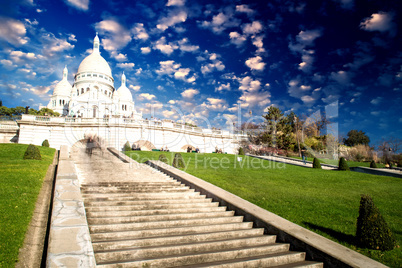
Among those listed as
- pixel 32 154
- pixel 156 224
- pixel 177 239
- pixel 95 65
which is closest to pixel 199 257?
pixel 177 239

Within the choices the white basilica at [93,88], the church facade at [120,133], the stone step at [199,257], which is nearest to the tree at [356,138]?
the church facade at [120,133]

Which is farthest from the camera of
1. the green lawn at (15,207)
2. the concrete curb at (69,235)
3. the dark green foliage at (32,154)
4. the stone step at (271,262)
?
the dark green foliage at (32,154)

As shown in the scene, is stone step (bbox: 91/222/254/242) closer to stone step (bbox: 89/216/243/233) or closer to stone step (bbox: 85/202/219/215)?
stone step (bbox: 89/216/243/233)

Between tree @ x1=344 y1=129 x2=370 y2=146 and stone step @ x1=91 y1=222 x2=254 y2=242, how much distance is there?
79009 millimetres

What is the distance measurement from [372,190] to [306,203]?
6.35m

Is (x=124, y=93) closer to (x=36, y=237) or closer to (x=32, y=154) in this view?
(x=32, y=154)

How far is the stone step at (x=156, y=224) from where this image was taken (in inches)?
206

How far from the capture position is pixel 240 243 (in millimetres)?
5090

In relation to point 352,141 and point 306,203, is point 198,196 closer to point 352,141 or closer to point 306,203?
point 306,203

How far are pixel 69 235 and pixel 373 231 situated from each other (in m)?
6.44

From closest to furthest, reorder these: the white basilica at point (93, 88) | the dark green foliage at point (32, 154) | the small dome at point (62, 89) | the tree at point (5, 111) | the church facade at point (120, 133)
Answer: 1. the dark green foliage at point (32, 154)
2. the church facade at point (120, 133)
3. the tree at point (5, 111)
4. the white basilica at point (93, 88)
5. the small dome at point (62, 89)

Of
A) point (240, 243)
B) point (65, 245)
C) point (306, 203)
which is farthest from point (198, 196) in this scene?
point (65, 245)

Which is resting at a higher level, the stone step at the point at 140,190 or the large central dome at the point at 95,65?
the large central dome at the point at 95,65

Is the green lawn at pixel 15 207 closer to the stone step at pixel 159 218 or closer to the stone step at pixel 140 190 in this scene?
the stone step at pixel 159 218
